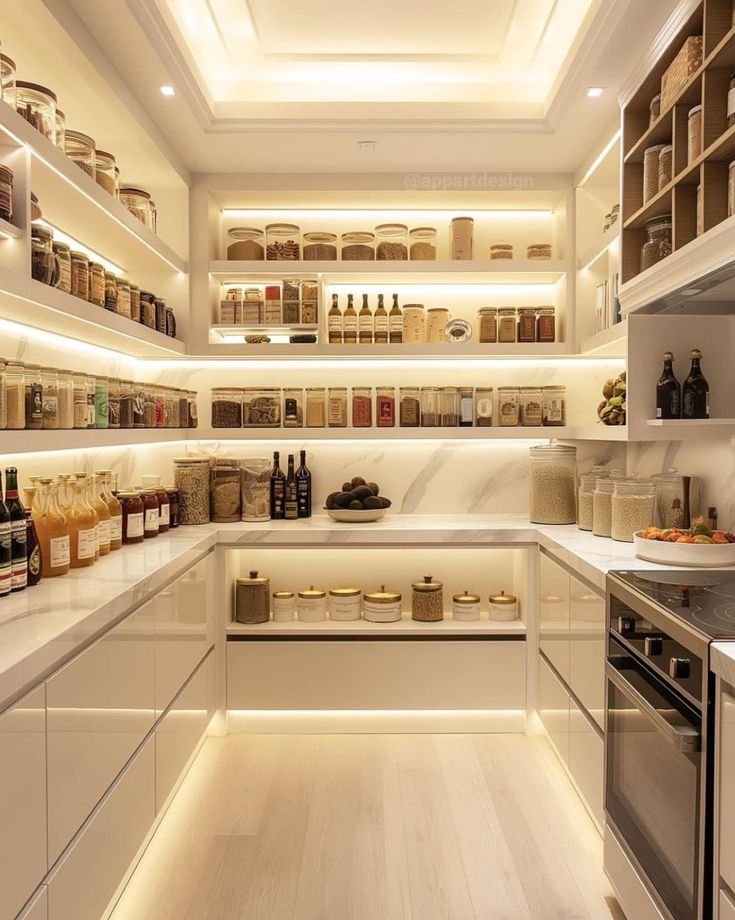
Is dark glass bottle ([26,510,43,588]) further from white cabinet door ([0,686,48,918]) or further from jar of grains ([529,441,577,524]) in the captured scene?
jar of grains ([529,441,577,524])

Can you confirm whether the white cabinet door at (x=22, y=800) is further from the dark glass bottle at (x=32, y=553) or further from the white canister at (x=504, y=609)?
the white canister at (x=504, y=609)

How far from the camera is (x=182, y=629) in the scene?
2580 mm

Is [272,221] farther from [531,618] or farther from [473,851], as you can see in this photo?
[473,851]

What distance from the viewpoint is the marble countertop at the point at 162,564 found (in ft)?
4.94

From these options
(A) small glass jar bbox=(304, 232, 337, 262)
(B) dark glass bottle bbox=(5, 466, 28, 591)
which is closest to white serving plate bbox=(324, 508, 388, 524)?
(A) small glass jar bbox=(304, 232, 337, 262)

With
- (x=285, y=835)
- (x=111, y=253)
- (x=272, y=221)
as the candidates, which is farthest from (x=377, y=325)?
(x=285, y=835)

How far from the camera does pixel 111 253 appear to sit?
10.0 ft

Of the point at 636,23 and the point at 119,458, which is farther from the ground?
the point at 636,23

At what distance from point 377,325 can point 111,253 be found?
123 centimetres

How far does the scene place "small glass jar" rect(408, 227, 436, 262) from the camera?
355 centimetres

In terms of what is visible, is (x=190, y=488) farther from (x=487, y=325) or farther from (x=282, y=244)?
(x=487, y=325)

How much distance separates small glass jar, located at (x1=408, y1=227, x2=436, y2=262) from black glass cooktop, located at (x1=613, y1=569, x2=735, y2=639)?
6.55 feet

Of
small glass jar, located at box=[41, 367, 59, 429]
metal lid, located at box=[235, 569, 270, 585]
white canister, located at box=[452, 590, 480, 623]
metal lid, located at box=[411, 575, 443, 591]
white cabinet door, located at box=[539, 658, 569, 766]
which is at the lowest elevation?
white cabinet door, located at box=[539, 658, 569, 766]

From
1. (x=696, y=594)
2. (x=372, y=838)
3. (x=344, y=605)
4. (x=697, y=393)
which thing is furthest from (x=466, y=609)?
(x=696, y=594)
